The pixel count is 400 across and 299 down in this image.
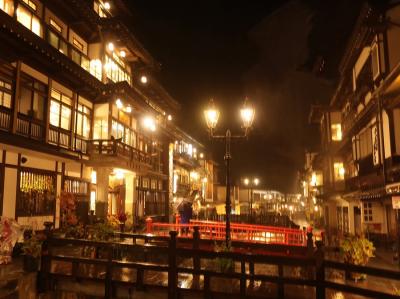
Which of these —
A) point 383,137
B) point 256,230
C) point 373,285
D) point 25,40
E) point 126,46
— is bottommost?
point 373,285

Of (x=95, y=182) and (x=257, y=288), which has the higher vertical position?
(x=95, y=182)

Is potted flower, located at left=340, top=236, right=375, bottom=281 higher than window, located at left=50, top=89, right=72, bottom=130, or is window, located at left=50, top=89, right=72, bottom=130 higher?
window, located at left=50, top=89, right=72, bottom=130

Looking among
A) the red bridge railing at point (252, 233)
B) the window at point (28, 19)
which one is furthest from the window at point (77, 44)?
the red bridge railing at point (252, 233)

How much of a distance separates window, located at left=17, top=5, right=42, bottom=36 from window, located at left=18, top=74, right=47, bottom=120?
2.75 m

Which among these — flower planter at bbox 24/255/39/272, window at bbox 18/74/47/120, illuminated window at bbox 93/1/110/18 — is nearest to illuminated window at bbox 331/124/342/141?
illuminated window at bbox 93/1/110/18

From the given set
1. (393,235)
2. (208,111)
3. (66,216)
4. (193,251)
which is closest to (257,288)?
(193,251)

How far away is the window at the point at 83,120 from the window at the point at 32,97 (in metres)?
3.59

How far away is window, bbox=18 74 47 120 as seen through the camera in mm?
17078

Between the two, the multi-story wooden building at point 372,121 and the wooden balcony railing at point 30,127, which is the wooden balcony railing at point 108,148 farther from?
the multi-story wooden building at point 372,121

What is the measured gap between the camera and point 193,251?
9180mm

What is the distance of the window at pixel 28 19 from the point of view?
17.2 metres

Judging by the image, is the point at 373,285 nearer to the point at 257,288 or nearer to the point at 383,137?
the point at 257,288

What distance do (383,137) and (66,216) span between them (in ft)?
58.5

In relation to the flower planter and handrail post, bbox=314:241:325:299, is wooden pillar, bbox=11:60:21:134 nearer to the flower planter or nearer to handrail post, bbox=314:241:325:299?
the flower planter
